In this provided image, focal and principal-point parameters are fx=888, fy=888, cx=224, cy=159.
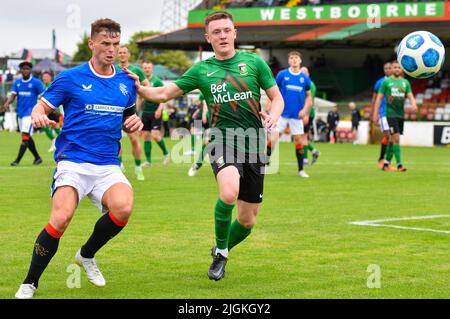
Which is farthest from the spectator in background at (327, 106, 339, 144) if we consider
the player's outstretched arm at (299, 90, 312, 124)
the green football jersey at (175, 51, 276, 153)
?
the green football jersey at (175, 51, 276, 153)

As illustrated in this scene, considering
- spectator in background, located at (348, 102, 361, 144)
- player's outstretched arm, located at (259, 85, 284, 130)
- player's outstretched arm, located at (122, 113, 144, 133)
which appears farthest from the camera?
spectator in background, located at (348, 102, 361, 144)

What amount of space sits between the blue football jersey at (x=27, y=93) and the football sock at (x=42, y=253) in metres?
15.2

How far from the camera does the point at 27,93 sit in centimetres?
2167

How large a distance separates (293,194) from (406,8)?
32334 millimetres

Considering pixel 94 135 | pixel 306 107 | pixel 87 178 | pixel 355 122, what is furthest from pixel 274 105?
pixel 355 122

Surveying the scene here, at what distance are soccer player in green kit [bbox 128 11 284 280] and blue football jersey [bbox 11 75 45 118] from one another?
14.3 meters

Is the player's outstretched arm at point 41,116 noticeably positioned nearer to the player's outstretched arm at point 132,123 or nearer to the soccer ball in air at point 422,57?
the player's outstretched arm at point 132,123

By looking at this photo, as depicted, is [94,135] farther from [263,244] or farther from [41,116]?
[263,244]

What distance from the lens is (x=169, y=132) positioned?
44.8 m

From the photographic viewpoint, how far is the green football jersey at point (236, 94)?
783 centimetres

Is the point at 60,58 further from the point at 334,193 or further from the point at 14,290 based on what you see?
the point at 14,290

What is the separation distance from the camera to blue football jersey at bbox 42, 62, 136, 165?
704 centimetres

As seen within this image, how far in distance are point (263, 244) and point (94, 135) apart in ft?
9.62

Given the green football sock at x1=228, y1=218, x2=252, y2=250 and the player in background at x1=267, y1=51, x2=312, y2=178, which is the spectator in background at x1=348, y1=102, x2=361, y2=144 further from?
the green football sock at x1=228, y1=218, x2=252, y2=250
